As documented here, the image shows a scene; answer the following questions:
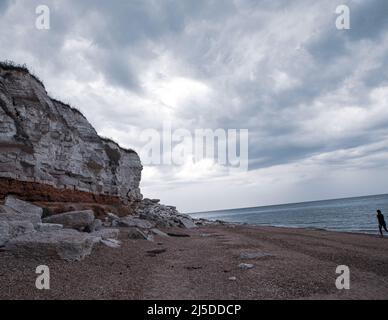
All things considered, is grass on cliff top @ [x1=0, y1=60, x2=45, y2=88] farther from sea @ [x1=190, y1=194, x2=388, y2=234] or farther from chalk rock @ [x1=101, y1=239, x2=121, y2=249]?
sea @ [x1=190, y1=194, x2=388, y2=234]

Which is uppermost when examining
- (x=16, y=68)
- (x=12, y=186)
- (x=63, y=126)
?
(x=16, y=68)

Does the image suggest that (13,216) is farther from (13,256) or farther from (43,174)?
(43,174)

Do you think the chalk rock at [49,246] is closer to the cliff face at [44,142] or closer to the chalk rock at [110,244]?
the chalk rock at [110,244]

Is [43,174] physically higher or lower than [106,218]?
higher

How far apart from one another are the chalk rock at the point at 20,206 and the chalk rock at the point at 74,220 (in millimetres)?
756

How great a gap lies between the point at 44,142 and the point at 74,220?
6030 millimetres

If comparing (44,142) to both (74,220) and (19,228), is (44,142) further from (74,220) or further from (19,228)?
(19,228)

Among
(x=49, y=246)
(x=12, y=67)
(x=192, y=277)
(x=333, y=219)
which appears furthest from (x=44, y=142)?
(x=333, y=219)

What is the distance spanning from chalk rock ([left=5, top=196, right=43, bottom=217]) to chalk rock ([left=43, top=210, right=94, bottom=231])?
2.48 feet

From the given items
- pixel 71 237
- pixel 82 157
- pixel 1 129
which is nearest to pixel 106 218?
pixel 82 157

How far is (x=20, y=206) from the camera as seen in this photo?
1299cm

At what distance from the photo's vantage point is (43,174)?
16328mm

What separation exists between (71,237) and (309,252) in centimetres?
955

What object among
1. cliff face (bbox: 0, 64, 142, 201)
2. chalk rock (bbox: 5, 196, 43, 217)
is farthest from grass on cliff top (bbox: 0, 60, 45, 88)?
chalk rock (bbox: 5, 196, 43, 217)
